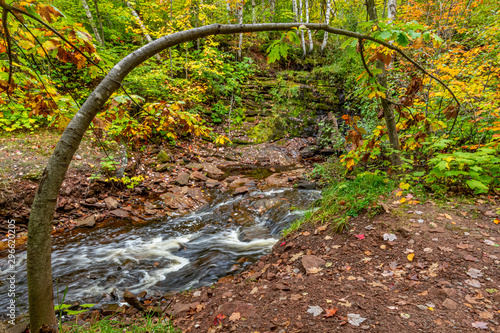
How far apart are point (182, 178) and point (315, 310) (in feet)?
23.0

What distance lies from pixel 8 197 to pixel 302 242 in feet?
23.1

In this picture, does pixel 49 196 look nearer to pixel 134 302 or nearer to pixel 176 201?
pixel 134 302

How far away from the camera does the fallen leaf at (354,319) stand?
188 cm

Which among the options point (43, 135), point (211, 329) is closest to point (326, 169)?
point (211, 329)

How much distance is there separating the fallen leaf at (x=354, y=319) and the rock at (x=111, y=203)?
658 centimetres

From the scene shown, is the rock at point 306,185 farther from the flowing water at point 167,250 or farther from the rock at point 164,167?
the rock at point 164,167

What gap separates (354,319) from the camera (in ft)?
6.31

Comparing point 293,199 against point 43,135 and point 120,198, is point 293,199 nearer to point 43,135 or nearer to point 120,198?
point 120,198

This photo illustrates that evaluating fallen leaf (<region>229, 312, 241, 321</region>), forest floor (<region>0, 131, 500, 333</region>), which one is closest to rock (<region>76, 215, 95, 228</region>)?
forest floor (<region>0, 131, 500, 333</region>)

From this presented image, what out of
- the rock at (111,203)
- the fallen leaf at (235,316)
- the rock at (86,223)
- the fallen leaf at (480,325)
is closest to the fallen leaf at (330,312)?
the fallen leaf at (235,316)

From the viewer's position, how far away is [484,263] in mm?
2469

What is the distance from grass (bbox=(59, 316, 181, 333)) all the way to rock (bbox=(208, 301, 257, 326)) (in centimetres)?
45

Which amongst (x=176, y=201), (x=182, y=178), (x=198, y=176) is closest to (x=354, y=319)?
(x=176, y=201)

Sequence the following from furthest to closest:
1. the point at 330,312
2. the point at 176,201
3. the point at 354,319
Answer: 1. the point at 176,201
2. the point at 330,312
3. the point at 354,319
